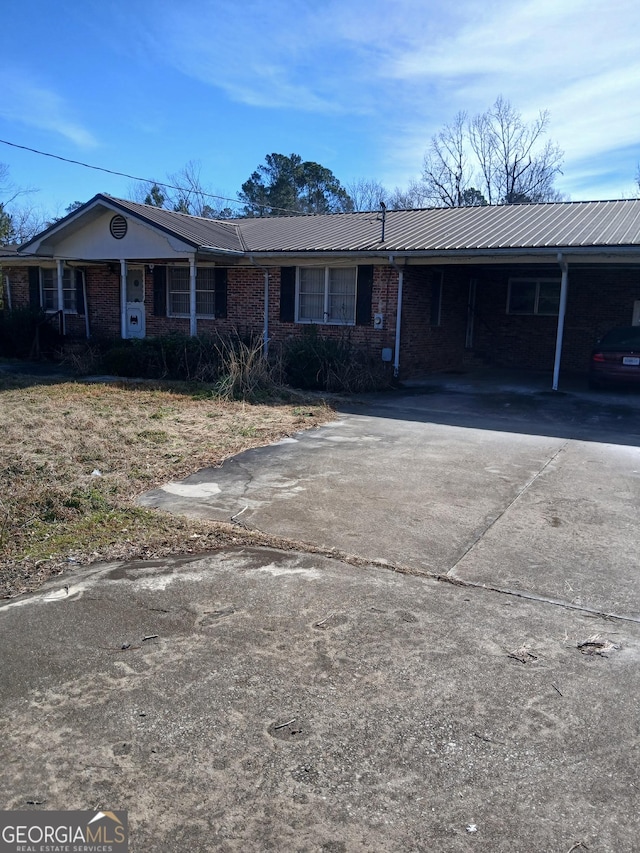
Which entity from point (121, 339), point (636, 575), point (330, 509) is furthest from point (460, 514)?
point (121, 339)

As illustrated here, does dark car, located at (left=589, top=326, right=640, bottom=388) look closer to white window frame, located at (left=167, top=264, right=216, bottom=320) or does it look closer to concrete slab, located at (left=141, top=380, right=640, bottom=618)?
concrete slab, located at (left=141, top=380, right=640, bottom=618)

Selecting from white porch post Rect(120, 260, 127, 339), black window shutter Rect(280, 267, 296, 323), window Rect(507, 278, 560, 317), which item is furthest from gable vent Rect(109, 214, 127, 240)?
window Rect(507, 278, 560, 317)

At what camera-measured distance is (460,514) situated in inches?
247

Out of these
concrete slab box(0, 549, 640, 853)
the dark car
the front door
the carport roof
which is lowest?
concrete slab box(0, 549, 640, 853)

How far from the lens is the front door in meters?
19.5

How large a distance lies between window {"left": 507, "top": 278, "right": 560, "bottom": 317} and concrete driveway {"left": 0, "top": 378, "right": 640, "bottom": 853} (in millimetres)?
13227

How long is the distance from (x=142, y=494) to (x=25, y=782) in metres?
4.08

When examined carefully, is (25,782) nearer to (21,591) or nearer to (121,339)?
(21,591)

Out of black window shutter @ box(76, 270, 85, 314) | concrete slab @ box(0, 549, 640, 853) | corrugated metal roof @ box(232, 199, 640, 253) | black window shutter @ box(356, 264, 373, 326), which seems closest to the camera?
concrete slab @ box(0, 549, 640, 853)

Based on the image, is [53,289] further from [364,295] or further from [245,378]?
[245,378]

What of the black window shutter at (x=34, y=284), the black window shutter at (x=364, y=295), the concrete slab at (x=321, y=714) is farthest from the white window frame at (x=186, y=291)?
the concrete slab at (x=321, y=714)

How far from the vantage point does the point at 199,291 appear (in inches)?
734

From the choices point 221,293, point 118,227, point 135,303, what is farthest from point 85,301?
point 221,293

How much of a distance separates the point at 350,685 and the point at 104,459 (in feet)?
16.6
